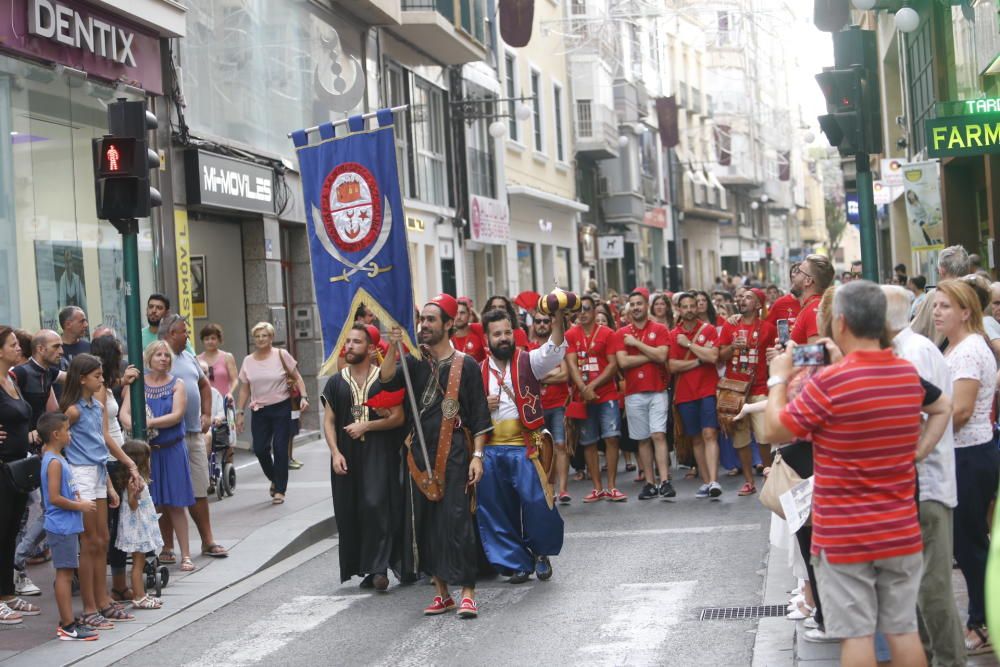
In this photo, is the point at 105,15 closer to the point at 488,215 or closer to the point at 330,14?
the point at 330,14

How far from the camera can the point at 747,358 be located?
43.0 feet

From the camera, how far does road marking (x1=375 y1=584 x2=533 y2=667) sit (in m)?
7.43

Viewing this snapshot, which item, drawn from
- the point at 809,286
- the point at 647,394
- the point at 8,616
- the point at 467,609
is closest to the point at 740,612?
the point at 467,609

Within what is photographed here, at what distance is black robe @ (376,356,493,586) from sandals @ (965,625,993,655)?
297 cm

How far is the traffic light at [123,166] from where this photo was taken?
31.3ft

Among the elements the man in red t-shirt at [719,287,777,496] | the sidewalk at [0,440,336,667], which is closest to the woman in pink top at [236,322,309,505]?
the sidewalk at [0,440,336,667]

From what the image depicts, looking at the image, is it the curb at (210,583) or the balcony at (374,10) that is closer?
the curb at (210,583)

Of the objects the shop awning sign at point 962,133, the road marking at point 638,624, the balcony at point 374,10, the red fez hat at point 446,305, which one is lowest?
the road marking at point 638,624

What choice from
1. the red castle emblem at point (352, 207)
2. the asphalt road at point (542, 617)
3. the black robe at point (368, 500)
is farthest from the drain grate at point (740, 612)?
the red castle emblem at point (352, 207)

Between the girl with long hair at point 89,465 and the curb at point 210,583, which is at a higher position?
the girl with long hair at point 89,465

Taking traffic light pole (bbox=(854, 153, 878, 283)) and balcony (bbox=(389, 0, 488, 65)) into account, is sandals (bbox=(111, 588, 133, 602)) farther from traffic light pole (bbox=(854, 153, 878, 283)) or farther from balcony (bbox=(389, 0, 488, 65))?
balcony (bbox=(389, 0, 488, 65))

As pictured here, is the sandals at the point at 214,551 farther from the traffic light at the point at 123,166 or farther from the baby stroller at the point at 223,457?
the traffic light at the point at 123,166

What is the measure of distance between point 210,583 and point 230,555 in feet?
3.11

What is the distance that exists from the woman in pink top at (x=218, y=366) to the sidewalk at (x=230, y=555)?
3.60 ft
